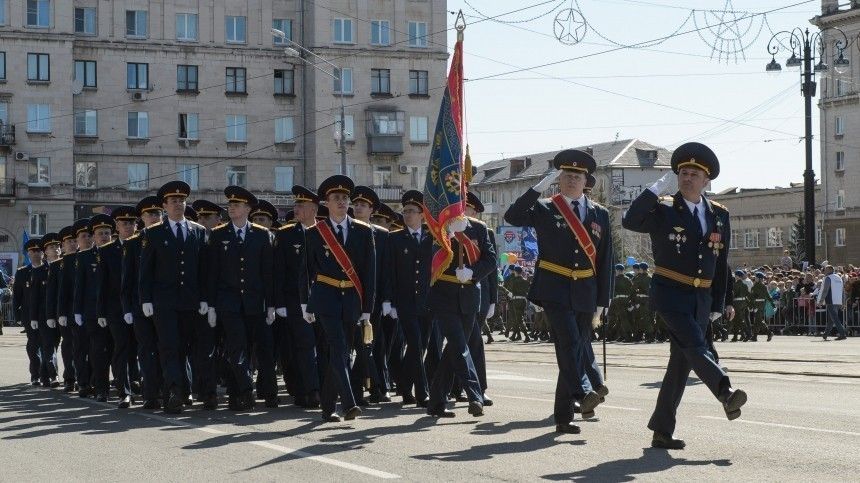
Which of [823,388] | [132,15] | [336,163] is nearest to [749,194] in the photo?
[336,163]

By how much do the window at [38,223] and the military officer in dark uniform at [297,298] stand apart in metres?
60.0

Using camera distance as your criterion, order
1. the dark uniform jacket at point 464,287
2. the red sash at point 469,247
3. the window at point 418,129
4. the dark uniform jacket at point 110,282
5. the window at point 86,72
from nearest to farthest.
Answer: the dark uniform jacket at point 464,287, the red sash at point 469,247, the dark uniform jacket at point 110,282, the window at point 86,72, the window at point 418,129

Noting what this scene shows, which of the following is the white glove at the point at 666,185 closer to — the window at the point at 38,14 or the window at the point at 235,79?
the window at the point at 38,14

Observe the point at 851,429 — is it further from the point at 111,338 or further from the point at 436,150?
the point at 111,338

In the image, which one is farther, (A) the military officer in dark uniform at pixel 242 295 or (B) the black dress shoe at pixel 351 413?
(A) the military officer in dark uniform at pixel 242 295

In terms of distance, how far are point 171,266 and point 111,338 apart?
2712 mm

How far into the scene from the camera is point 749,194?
348ft

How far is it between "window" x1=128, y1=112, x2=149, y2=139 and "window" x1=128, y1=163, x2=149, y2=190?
60.0 inches

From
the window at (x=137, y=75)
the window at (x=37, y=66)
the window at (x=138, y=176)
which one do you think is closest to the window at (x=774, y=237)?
the window at (x=138, y=176)

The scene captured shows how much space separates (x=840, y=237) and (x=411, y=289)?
258 feet

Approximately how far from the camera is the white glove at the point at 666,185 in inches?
400

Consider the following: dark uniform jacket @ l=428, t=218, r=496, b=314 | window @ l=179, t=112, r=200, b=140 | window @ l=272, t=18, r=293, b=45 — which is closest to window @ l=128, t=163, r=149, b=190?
window @ l=179, t=112, r=200, b=140

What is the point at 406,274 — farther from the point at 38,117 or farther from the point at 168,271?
the point at 38,117

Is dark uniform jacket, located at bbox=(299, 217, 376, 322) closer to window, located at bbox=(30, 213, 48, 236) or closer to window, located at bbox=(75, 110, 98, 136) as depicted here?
window, located at bbox=(30, 213, 48, 236)
